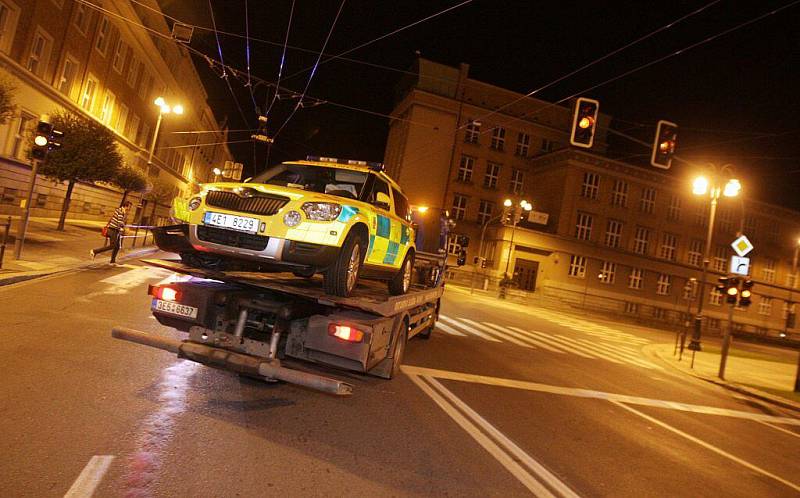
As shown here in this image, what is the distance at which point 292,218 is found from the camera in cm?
493

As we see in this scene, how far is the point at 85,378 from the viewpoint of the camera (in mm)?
4883

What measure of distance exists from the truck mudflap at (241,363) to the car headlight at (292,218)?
4.43 feet

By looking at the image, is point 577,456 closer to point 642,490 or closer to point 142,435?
point 642,490

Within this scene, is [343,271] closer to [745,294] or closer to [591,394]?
[591,394]

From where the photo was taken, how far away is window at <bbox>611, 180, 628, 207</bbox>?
45125 mm

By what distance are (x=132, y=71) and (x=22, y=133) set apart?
14.5 m

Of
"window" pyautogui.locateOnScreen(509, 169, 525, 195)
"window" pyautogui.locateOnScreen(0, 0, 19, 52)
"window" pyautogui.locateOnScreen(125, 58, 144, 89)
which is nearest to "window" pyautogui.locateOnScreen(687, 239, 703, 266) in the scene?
"window" pyautogui.locateOnScreen(509, 169, 525, 195)

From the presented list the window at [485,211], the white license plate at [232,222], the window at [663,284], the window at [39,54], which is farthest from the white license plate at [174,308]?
the window at [663,284]

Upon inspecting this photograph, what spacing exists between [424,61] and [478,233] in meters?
17.8

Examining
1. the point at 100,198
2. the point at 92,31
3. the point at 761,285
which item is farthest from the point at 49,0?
the point at 761,285

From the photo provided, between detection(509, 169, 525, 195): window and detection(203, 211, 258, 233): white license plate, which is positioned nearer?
detection(203, 211, 258, 233): white license plate

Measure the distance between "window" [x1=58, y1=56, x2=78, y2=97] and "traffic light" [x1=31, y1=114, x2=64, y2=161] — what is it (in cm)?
1609

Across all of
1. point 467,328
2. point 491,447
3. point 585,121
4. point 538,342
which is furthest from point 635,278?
point 491,447

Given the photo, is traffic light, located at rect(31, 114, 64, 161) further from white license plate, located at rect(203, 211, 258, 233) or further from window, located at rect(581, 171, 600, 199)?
window, located at rect(581, 171, 600, 199)
